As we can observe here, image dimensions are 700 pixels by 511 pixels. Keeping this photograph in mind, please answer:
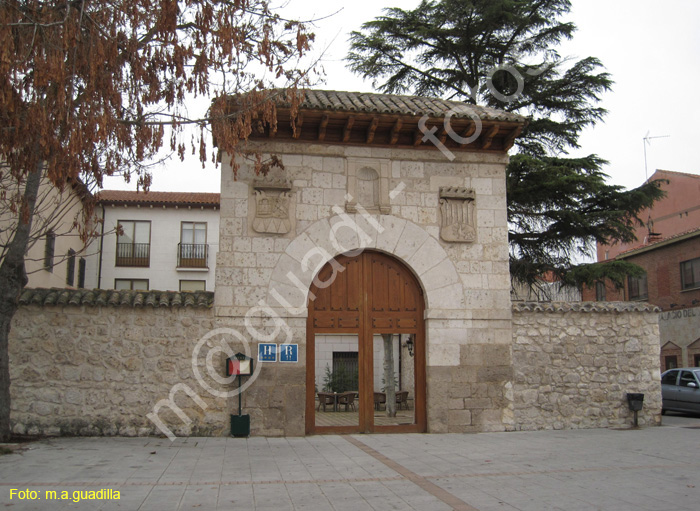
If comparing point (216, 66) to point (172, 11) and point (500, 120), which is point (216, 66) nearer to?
point (172, 11)

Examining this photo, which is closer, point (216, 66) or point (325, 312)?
point (216, 66)

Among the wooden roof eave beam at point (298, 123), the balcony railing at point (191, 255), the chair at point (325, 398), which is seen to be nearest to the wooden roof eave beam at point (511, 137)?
the wooden roof eave beam at point (298, 123)

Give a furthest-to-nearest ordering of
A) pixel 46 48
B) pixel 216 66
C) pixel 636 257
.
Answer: pixel 636 257 → pixel 216 66 → pixel 46 48

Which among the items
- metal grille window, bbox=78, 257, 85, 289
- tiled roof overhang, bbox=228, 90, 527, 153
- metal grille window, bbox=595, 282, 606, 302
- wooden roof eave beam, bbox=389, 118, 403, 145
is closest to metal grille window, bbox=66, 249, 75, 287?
metal grille window, bbox=78, 257, 85, 289

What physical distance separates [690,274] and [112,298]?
1930 cm

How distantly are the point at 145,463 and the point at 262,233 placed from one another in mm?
3915

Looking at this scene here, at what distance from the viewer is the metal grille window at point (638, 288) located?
77.3 feet

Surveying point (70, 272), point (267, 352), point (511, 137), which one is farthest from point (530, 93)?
point (70, 272)

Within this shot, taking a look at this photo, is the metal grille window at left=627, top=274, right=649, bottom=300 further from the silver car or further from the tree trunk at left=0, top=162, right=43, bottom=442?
the tree trunk at left=0, top=162, right=43, bottom=442

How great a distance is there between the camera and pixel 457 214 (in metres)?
10.3

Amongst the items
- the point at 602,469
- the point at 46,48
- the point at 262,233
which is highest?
the point at 46,48

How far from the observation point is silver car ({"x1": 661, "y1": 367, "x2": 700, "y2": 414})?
14.2 meters

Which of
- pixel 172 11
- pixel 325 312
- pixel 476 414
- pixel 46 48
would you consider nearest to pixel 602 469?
pixel 476 414

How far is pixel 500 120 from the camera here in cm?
1012
